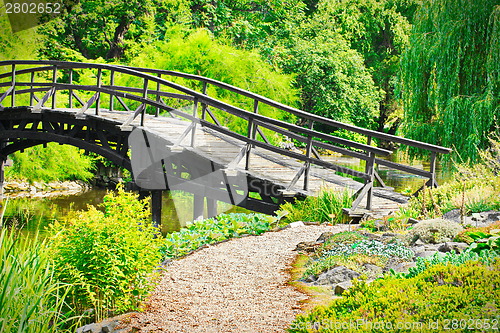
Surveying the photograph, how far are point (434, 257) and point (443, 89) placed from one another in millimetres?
10570

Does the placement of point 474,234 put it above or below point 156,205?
above

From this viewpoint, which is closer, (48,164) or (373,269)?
(373,269)

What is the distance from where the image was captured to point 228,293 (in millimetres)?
5473

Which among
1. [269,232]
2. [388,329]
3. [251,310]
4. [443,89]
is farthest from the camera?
[443,89]

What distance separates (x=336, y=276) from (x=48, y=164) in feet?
57.8

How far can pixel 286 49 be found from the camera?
28.0 meters

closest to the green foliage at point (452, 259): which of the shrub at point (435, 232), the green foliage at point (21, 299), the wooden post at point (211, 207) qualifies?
the shrub at point (435, 232)

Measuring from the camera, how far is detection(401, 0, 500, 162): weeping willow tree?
13.5 metres

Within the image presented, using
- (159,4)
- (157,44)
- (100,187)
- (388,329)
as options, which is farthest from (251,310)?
(159,4)

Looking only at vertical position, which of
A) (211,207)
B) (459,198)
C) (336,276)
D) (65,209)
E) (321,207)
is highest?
(459,198)

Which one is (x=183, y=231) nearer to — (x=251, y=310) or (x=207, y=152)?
(x=207, y=152)

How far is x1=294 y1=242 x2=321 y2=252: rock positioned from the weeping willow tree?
7666 millimetres

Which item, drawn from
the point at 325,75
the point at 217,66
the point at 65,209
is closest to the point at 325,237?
the point at 65,209

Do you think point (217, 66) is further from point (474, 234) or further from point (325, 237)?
point (474, 234)
